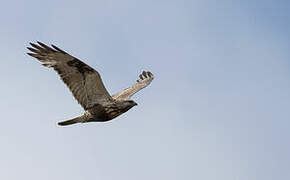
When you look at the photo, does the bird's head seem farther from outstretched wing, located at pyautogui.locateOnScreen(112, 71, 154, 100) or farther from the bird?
outstretched wing, located at pyautogui.locateOnScreen(112, 71, 154, 100)

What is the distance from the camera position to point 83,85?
25.3 meters

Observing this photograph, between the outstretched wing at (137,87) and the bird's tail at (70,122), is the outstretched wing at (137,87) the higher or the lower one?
the higher one

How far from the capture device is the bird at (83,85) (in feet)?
82.6

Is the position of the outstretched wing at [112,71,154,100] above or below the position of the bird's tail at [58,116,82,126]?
above

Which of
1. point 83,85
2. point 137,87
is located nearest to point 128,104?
point 83,85

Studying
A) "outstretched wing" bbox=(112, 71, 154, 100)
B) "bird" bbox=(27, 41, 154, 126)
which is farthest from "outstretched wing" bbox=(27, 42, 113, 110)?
"outstretched wing" bbox=(112, 71, 154, 100)

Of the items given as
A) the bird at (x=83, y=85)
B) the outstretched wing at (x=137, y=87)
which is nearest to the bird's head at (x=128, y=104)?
the bird at (x=83, y=85)

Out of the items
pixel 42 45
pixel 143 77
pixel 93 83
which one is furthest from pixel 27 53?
pixel 143 77

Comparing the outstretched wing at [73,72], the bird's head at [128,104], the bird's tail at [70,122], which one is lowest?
the bird's tail at [70,122]

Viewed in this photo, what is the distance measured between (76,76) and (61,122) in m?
1.57

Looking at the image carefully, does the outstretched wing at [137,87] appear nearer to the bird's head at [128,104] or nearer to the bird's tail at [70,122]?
the bird's head at [128,104]

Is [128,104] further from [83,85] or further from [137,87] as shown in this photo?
[137,87]

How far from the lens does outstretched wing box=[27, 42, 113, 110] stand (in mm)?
25125

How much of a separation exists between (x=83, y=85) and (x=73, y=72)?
0.54 meters
